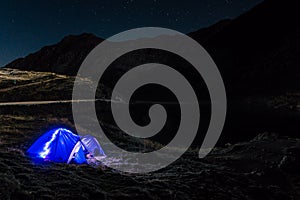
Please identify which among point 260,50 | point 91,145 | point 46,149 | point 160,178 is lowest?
point 160,178

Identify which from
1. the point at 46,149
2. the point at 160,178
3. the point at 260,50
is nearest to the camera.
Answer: the point at 160,178

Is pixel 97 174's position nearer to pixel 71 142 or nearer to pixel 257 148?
pixel 71 142

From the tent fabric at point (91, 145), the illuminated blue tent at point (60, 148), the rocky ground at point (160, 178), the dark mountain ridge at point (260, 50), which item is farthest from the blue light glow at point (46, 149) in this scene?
the dark mountain ridge at point (260, 50)

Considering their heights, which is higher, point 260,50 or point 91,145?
point 260,50

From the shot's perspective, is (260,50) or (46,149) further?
(260,50)

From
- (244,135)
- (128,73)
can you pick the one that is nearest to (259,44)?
(128,73)

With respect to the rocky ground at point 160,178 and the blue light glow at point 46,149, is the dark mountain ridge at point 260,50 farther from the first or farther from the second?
the blue light glow at point 46,149

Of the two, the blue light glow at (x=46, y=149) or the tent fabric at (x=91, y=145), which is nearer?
the blue light glow at (x=46, y=149)

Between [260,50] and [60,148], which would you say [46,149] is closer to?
[60,148]

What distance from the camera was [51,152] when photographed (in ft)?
43.1

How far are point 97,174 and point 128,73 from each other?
159 m

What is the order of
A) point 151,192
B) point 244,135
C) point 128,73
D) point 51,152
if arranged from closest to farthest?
point 151,192, point 51,152, point 244,135, point 128,73

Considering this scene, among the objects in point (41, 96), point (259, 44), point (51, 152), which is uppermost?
point (259, 44)

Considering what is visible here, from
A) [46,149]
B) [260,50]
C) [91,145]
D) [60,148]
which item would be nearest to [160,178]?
[60,148]
